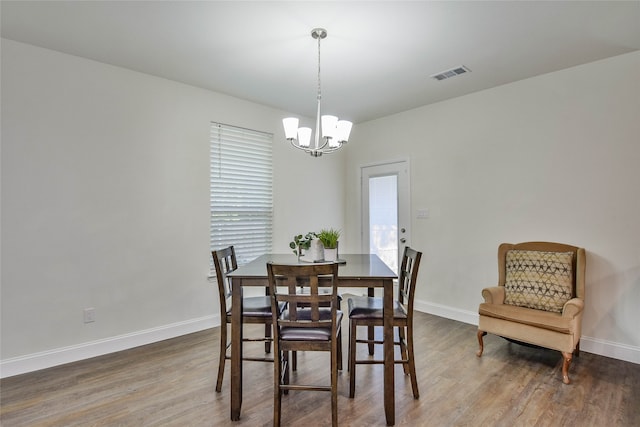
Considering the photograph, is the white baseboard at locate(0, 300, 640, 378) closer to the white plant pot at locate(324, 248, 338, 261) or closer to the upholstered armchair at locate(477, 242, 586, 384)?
the upholstered armchair at locate(477, 242, 586, 384)

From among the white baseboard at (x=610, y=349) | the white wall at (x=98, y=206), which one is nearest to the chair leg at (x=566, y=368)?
the white baseboard at (x=610, y=349)

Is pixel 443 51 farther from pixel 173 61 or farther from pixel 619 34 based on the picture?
pixel 173 61

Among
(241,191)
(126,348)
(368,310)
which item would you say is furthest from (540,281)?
(126,348)

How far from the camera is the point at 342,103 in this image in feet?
13.5

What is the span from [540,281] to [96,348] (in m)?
4.00

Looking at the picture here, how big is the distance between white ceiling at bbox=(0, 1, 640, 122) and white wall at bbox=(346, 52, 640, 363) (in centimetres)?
29

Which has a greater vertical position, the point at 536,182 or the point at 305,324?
the point at 536,182

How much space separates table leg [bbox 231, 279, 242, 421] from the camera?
6.61ft

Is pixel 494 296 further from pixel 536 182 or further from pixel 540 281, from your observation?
pixel 536 182

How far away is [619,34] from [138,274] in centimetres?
461

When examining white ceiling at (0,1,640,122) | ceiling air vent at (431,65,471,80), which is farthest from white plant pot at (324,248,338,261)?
ceiling air vent at (431,65,471,80)

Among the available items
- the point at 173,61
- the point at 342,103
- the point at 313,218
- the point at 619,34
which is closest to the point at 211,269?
the point at 313,218

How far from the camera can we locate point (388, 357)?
203cm

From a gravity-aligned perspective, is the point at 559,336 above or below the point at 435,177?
below
